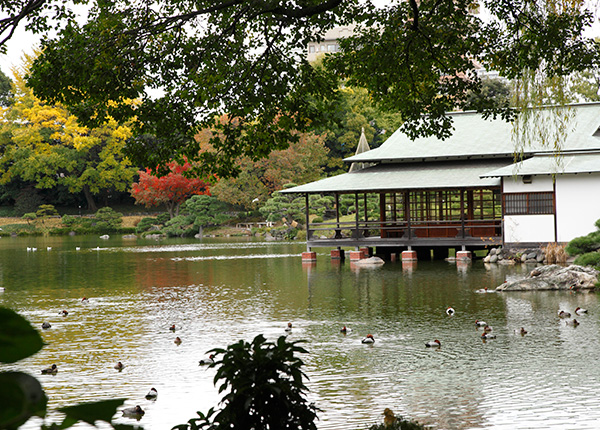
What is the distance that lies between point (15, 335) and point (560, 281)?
17517mm

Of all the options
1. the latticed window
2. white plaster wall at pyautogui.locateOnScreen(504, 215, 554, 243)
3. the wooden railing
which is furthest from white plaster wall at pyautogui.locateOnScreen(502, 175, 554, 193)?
the wooden railing

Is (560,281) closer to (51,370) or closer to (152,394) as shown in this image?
(152,394)

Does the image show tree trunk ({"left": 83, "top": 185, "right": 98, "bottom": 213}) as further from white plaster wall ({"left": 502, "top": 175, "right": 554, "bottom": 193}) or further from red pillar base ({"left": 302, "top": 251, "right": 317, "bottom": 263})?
white plaster wall ({"left": 502, "top": 175, "right": 554, "bottom": 193})

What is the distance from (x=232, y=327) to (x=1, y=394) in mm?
12666

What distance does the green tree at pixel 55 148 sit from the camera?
51375 millimetres

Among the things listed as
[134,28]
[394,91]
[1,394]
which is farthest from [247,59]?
[1,394]

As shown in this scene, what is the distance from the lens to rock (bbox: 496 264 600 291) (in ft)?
53.5

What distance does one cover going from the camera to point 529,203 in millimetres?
23688

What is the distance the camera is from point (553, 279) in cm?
1673

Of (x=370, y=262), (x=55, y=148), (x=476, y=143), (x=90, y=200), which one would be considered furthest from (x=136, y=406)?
(x=90, y=200)

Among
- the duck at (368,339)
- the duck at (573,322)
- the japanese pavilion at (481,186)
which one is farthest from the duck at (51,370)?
the japanese pavilion at (481,186)

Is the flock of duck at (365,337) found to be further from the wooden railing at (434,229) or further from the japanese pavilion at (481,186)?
the wooden railing at (434,229)

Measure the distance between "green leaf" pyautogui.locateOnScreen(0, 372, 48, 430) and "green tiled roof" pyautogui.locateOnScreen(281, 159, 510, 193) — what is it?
2446cm

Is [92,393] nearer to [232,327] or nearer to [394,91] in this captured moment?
[232,327]
